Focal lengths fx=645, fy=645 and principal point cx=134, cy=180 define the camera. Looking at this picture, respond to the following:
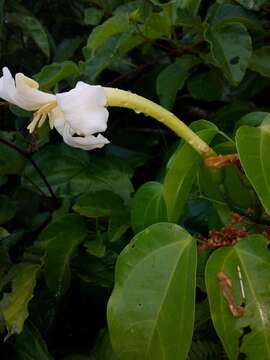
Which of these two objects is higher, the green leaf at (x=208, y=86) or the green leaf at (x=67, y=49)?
the green leaf at (x=208, y=86)

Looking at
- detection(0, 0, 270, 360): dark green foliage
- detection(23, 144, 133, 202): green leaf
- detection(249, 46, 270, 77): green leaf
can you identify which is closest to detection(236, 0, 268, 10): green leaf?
detection(0, 0, 270, 360): dark green foliage

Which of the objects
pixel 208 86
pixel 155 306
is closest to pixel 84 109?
pixel 155 306

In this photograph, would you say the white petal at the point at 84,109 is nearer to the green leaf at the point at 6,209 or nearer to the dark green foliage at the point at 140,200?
the dark green foliage at the point at 140,200

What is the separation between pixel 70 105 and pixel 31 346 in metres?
0.53

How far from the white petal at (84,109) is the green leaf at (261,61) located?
486 mm

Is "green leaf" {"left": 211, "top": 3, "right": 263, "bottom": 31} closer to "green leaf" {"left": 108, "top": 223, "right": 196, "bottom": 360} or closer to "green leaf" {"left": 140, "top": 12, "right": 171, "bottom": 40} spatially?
"green leaf" {"left": 140, "top": 12, "right": 171, "bottom": 40}

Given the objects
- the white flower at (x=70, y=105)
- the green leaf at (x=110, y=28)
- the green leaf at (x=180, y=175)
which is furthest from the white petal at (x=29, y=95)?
the green leaf at (x=110, y=28)

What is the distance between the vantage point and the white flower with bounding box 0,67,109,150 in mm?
688

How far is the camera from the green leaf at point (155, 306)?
0.75 m

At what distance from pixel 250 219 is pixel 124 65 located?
1.87 ft

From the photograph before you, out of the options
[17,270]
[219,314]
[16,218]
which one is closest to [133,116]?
[16,218]

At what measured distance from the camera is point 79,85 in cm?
71

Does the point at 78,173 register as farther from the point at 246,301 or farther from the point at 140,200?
the point at 246,301

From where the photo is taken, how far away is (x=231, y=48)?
3.35ft
